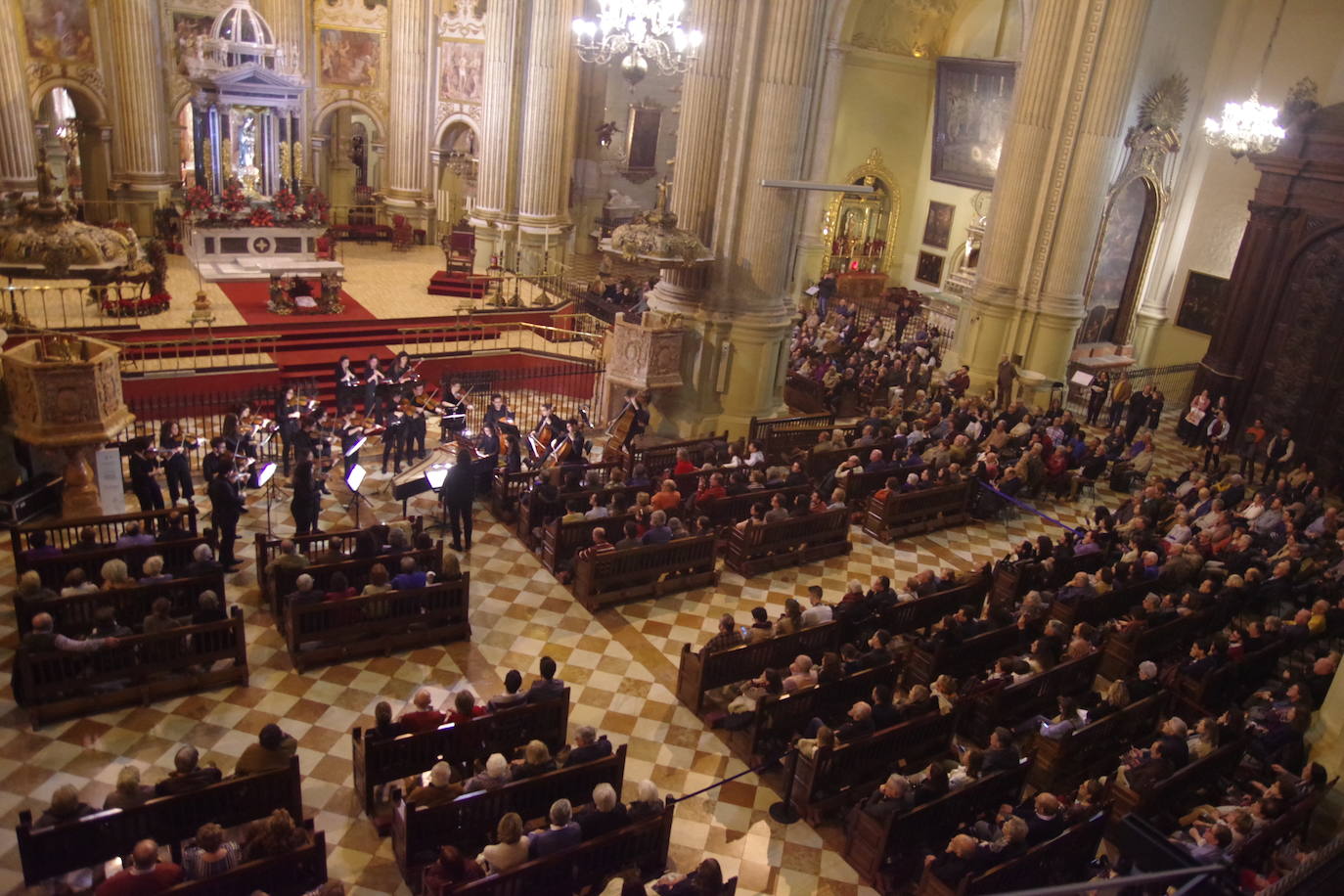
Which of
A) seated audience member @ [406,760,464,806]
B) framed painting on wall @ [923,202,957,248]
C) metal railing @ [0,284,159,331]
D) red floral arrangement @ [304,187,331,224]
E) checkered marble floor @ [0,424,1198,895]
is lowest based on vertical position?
checkered marble floor @ [0,424,1198,895]

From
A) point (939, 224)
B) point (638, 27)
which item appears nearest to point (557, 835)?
point (638, 27)

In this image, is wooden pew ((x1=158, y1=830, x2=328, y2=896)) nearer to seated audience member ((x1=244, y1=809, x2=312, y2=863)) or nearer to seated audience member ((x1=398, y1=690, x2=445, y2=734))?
seated audience member ((x1=244, y1=809, x2=312, y2=863))

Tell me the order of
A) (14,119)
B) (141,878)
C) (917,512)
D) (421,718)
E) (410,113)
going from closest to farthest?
(141,878) < (421,718) < (917,512) < (14,119) < (410,113)

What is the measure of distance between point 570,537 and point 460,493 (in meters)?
1.40

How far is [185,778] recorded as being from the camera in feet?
21.1

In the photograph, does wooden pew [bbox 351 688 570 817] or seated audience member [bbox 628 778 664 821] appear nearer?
seated audience member [bbox 628 778 664 821]

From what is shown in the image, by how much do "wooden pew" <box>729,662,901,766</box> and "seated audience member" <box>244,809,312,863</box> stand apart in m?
3.71

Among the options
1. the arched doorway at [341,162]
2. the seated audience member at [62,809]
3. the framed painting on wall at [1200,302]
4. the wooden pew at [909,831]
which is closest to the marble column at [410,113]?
the arched doorway at [341,162]

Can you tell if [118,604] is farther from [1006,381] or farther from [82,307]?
[1006,381]

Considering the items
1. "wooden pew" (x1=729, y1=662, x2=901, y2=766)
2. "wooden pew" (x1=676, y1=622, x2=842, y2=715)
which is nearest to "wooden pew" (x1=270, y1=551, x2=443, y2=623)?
"wooden pew" (x1=676, y1=622, x2=842, y2=715)

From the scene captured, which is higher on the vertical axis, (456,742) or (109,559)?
(109,559)

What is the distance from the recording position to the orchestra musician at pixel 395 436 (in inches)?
528

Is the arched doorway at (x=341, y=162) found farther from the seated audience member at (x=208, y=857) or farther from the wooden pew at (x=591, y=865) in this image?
the wooden pew at (x=591, y=865)

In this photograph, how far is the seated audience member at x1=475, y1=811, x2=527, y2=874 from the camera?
6047 mm
